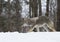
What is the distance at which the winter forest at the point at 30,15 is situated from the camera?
2271 mm

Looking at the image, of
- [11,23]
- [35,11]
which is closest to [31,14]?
[35,11]

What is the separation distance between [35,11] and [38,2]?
0.55ft

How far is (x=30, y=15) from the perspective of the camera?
2332 mm

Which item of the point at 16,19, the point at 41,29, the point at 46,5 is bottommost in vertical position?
the point at 41,29

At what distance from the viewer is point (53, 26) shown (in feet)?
7.88

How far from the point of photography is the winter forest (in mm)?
2271

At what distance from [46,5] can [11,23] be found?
0.72m

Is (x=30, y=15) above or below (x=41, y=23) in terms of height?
above

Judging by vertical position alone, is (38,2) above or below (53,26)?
above
